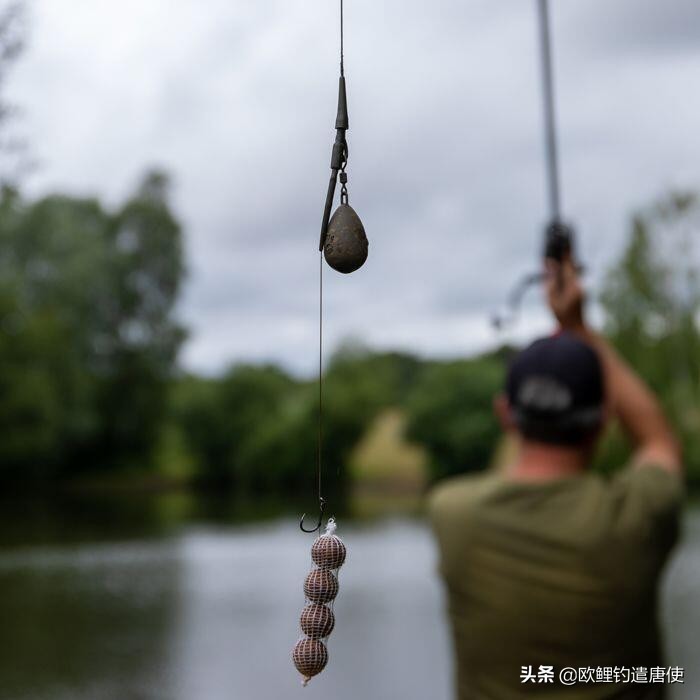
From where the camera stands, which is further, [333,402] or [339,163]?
[333,402]

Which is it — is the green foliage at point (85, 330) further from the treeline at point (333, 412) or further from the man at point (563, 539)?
the man at point (563, 539)

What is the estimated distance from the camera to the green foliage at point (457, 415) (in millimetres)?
32312

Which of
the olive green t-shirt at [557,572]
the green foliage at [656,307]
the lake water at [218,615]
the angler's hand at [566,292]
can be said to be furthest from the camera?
the green foliage at [656,307]

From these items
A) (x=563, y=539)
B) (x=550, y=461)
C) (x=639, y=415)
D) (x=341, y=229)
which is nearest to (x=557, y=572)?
(x=563, y=539)

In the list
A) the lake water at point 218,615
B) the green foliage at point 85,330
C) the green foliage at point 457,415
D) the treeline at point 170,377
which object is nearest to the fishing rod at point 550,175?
the lake water at point 218,615

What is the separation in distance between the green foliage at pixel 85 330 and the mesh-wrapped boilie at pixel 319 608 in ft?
85.5

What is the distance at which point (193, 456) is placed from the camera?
121 ft

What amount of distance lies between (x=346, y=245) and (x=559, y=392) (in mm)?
681

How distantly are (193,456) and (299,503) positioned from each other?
18.7ft

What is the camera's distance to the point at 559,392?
1.52 metres

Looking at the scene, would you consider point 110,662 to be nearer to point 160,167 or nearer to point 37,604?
point 37,604

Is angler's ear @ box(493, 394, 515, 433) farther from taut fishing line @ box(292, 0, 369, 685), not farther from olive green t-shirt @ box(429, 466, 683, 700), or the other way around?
taut fishing line @ box(292, 0, 369, 685)

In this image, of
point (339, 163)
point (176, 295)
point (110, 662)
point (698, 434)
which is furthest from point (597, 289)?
point (339, 163)

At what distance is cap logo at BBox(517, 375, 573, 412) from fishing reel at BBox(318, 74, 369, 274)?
2.08ft
